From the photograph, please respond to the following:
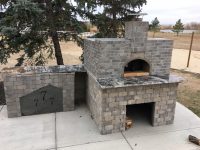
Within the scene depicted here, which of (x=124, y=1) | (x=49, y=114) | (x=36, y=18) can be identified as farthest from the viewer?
(x=124, y=1)

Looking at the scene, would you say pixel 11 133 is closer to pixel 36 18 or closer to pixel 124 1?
pixel 36 18

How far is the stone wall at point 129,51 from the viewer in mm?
5398

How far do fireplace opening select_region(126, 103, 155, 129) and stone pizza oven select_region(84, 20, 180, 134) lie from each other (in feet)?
0.67

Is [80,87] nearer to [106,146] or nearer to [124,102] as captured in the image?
[124,102]

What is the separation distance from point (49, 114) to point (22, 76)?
1441 mm

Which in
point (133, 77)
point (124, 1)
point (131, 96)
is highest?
point (124, 1)

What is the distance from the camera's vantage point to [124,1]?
858 centimetres

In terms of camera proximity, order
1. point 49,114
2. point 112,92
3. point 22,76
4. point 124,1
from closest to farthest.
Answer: point 112,92 < point 22,76 < point 49,114 < point 124,1

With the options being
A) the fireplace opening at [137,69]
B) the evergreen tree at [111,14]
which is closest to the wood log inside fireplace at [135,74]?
the fireplace opening at [137,69]

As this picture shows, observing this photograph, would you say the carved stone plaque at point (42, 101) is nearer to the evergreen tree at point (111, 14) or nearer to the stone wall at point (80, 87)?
the stone wall at point (80, 87)

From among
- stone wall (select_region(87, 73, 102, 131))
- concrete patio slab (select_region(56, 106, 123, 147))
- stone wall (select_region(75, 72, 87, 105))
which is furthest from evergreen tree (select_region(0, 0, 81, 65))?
concrete patio slab (select_region(56, 106, 123, 147))

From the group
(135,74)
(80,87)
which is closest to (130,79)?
(135,74)

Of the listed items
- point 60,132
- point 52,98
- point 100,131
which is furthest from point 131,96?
point 52,98

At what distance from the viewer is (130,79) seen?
5.62 meters
